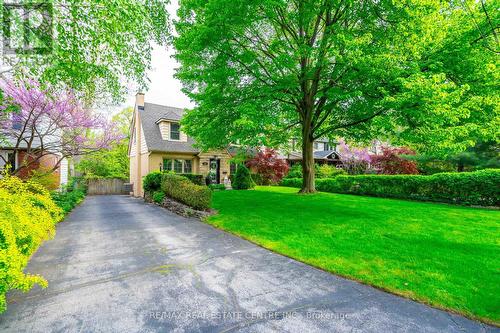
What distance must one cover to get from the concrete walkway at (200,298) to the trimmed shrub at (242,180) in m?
14.1

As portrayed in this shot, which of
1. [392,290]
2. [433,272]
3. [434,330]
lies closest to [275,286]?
[392,290]

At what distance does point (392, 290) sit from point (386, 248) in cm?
213

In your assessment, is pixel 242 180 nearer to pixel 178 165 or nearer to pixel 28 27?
pixel 178 165

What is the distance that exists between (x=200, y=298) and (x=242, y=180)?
54.3 ft

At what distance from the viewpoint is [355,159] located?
26516mm

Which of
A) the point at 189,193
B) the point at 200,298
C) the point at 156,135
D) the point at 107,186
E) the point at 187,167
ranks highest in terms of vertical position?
the point at 156,135

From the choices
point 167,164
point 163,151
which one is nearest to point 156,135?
point 163,151

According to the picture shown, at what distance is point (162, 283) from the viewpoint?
13.2 ft

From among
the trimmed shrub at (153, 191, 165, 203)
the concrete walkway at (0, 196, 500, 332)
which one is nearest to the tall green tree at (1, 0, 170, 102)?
the concrete walkway at (0, 196, 500, 332)

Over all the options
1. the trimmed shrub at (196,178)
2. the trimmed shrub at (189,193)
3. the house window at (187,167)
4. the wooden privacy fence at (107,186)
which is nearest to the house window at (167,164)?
the house window at (187,167)

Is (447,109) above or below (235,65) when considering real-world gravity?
below

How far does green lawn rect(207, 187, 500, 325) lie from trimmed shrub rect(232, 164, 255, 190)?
929 centimetres

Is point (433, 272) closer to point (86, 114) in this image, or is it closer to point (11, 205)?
point (11, 205)

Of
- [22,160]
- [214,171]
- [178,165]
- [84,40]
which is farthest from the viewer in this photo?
[214,171]
